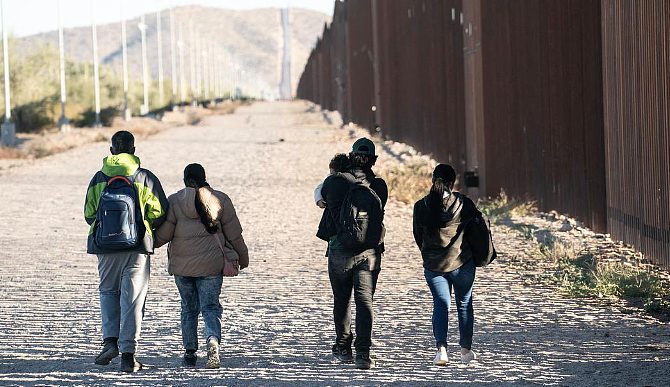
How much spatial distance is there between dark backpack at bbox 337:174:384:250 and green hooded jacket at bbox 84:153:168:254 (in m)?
1.18

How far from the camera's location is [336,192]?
7.34m

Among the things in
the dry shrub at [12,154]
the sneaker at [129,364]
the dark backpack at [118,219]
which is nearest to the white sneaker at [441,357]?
the sneaker at [129,364]

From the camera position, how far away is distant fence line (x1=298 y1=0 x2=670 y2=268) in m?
10.5

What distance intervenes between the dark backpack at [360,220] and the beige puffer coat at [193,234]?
677mm

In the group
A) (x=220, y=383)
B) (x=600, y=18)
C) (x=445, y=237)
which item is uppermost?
(x=600, y=18)

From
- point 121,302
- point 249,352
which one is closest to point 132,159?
point 121,302

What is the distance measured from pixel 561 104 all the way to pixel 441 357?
7.02 metres

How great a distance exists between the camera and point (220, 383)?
680 cm

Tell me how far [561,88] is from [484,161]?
3.75 metres

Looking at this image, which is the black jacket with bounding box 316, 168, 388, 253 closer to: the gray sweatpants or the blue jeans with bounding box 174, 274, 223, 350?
the blue jeans with bounding box 174, 274, 223, 350

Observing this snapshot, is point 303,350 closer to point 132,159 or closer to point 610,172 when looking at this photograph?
point 132,159

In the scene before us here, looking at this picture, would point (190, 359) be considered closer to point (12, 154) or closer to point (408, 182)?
point (408, 182)

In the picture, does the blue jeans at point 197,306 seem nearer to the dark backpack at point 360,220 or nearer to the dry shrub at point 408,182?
the dark backpack at point 360,220

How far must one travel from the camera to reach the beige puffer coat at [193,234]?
7.34m
